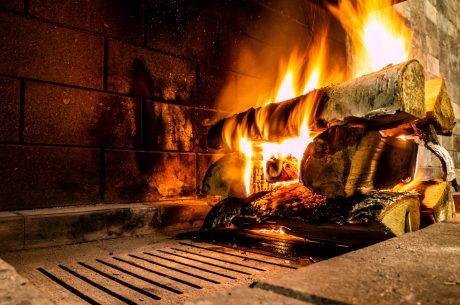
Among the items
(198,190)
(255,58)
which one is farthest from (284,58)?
(198,190)

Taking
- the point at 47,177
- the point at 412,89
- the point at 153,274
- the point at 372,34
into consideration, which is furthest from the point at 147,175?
the point at 372,34

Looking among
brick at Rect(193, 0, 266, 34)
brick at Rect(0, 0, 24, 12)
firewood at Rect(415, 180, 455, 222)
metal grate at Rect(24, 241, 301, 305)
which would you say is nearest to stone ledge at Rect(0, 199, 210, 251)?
metal grate at Rect(24, 241, 301, 305)

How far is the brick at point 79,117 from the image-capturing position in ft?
10.9

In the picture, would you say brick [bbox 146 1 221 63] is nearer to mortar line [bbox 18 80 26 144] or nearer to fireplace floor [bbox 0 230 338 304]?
mortar line [bbox 18 80 26 144]

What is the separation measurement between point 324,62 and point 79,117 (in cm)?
476

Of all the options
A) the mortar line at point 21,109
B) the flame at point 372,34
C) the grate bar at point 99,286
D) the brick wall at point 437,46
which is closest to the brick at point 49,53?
the mortar line at point 21,109

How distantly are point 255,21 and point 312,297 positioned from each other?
16.2 ft

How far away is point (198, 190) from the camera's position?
4.61 meters

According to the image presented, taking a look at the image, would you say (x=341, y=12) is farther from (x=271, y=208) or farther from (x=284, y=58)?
(x=271, y=208)

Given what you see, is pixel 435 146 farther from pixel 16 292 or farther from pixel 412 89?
pixel 16 292

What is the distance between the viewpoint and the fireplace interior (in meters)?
1.88

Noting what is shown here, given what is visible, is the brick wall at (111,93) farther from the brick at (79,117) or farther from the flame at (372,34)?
the flame at (372,34)

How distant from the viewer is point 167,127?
14.1ft

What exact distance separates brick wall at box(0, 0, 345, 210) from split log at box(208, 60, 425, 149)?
103cm
